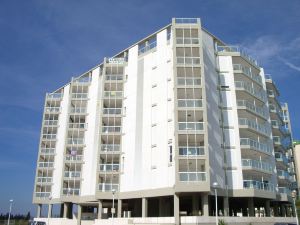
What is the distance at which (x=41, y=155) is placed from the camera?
250 ft

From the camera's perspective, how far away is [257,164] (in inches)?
2157

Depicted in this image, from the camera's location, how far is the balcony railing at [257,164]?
53.5 meters

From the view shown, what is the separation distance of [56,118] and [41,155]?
9080 mm

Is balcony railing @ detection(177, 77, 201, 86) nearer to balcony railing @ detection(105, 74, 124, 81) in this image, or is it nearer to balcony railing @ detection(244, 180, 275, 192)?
balcony railing @ detection(105, 74, 124, 81)

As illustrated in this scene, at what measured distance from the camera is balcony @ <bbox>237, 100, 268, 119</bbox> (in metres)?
57.3

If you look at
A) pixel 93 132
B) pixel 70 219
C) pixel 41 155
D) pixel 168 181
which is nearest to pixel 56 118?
pixel 41 155

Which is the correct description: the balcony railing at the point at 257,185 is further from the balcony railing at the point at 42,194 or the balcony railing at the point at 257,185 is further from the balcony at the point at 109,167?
the balcony railing at the point at 42,194

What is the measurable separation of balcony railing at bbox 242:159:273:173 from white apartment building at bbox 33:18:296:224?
152 millimetres

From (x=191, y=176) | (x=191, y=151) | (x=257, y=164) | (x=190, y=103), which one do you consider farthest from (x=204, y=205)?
(x=190, y=103)

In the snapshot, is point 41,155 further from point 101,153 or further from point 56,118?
point 101,153

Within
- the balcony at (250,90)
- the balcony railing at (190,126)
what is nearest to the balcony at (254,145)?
the balcony at (250,90)

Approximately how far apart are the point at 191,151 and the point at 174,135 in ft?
10.5

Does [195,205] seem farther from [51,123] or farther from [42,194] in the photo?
[51,123]

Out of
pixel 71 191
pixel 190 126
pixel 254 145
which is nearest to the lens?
pixel 190 126
